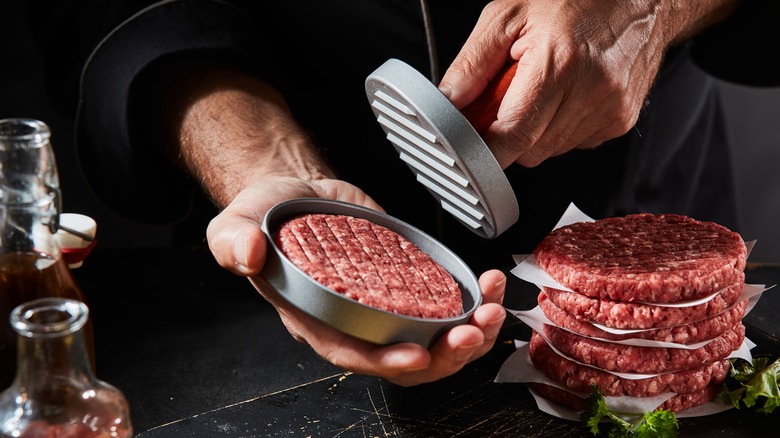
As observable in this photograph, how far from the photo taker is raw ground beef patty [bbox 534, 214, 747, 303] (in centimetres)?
211

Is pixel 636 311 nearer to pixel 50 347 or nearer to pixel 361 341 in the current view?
pixel 361 341

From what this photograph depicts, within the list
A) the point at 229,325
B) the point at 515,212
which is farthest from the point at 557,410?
the point at 229,325

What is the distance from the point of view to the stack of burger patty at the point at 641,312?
2.12m

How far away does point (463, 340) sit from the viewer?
1818mm

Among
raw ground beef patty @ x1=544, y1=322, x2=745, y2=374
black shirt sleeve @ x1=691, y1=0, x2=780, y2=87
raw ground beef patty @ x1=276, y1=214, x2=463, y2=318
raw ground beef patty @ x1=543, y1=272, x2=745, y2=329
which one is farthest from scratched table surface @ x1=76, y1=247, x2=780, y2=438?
black shirt sleeve @ x1=691, y1=0, x2=780, y2=87

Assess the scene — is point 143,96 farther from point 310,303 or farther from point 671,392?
point 671,392

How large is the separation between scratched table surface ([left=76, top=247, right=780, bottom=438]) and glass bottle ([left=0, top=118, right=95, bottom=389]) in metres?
0.50

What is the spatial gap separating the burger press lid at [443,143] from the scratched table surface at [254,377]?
0.47m

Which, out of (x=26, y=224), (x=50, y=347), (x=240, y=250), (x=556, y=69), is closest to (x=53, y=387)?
(x=50, y=347)

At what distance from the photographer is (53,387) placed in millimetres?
1488

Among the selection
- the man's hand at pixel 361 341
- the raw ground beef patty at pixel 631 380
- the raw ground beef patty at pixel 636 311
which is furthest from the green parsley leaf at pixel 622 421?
the man's hand at pixel 361 341

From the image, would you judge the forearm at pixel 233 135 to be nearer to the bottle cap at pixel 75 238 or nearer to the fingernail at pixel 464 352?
the bottle cap at pixel 75 238

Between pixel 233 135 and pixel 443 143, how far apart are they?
103cm

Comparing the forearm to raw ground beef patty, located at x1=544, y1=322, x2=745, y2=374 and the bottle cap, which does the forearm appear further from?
raw ground beef patty, located at x1=544, y1=322, x2=745, y2=374
